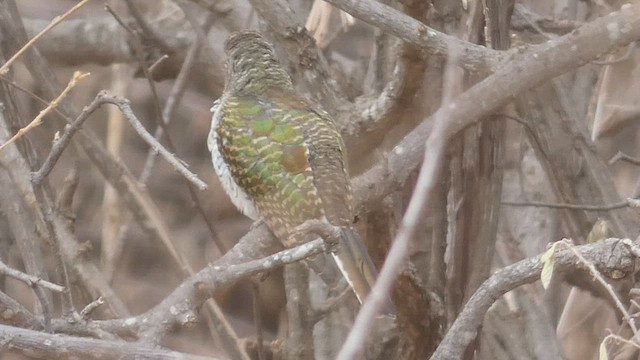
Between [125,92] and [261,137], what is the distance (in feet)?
4.58

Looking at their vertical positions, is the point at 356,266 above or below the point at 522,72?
below

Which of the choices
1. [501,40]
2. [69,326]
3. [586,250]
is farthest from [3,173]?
[586,250]

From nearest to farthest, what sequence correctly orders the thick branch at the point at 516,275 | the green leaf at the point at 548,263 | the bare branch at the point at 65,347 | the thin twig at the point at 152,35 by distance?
the bare branch at the point at 65,347 → the green leaf at the point at 548,263 → the thick branch at the point at 516,275 → the thin twig at the point at 152,35

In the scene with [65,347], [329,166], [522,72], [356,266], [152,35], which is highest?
[152,35]

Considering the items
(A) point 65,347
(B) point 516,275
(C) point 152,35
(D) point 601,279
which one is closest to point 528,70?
(B) point 516,275

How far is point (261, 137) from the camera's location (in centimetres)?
391

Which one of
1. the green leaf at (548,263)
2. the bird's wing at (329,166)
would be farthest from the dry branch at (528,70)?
the green leaf at (548,263)

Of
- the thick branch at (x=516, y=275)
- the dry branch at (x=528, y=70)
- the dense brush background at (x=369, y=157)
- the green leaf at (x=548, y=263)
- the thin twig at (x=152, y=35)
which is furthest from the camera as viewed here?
the thin twig at (x=152, y=35)

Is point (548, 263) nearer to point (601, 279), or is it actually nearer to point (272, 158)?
point (601, 279)

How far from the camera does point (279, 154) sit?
384cm

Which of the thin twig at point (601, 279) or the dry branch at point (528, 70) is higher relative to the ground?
the dry branch at point (528, 70)

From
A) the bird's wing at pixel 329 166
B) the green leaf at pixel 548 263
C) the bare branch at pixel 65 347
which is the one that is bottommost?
the bare branch at pixel 65 347

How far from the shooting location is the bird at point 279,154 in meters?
3.40

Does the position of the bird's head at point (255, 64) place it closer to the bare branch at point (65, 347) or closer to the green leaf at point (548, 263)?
the green leaf at point (548, 263)
